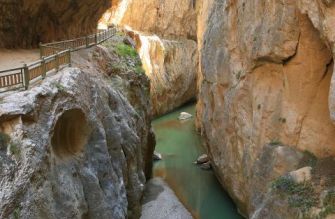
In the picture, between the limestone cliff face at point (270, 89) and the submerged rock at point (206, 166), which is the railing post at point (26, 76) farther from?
the submerged rock at point (206, 166)

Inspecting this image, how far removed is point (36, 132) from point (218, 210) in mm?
13015

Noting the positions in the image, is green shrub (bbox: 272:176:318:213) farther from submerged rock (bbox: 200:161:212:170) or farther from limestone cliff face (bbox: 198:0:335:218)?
submerged rock (bbox: 200:161:212:170)

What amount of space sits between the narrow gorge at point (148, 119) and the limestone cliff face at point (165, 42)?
1694cm

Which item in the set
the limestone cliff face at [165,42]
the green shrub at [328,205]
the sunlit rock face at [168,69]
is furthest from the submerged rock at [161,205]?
the limestone cliff face at [165,42]

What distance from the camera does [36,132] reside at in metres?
12.6

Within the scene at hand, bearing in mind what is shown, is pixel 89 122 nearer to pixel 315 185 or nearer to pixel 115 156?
pixel 115 156

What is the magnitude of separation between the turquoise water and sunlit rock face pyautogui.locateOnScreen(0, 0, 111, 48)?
11400 mm

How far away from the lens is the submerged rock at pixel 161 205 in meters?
20.4

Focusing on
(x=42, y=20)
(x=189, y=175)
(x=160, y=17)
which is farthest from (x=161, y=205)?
(x=160, y=17)

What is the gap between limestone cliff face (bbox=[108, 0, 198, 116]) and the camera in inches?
1871

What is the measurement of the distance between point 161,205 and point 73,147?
7272mm

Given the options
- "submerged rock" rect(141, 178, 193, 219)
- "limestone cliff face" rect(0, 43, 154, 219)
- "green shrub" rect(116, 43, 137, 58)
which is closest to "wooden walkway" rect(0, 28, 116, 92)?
"limestone cliff face" rect(0, 43, 154, 219)

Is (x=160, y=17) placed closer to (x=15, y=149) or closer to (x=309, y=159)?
(x=309, y=159)

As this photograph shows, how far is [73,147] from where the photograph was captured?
15922mm
